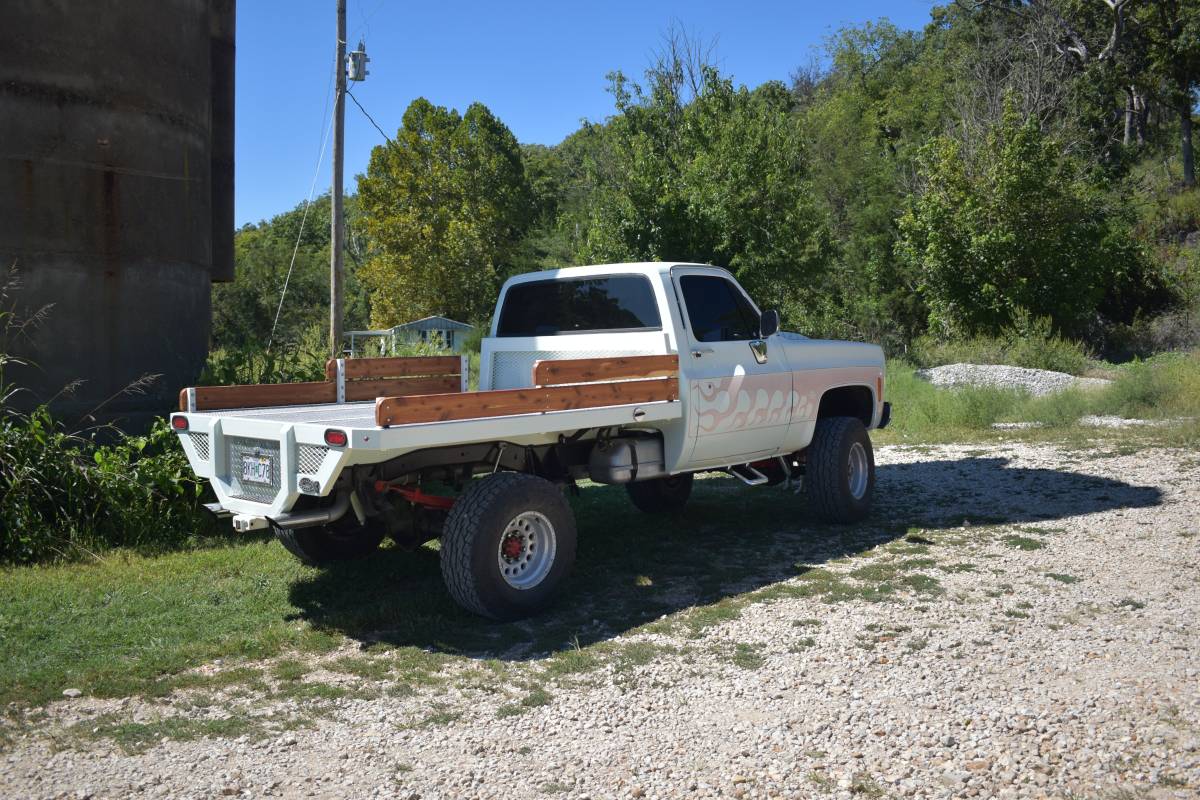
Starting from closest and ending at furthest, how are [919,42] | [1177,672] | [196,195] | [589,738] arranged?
[589,738] → [1177,672] → [196,195] → [919,42]

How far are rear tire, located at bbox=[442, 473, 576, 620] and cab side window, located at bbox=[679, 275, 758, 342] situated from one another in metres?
1.99

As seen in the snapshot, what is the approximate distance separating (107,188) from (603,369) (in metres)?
5.18

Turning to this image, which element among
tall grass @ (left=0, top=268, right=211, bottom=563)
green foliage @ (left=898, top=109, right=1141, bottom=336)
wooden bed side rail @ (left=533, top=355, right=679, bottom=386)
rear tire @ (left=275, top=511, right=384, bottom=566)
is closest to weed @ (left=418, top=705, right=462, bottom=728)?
wooden bed side rail @ (left=533, top=355, right=679, bottom=386)

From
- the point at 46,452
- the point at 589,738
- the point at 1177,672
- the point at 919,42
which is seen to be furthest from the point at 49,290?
Answer: the point at 919,42

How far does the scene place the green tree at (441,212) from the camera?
45250 mm

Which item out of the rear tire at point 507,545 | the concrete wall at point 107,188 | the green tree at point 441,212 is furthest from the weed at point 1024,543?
the green tree at point 441,212

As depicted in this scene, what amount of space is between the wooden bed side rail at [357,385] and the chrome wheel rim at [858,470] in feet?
11.3

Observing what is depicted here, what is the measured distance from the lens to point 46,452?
301 inches

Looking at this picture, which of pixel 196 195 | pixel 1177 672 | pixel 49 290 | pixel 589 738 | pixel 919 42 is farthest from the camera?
pixel 919 42

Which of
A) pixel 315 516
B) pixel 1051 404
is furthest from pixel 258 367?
pixel 1051 404

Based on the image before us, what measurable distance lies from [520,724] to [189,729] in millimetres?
1465

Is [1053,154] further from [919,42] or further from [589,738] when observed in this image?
[919,42]

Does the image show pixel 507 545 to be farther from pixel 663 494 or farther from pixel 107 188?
pixel 107 188

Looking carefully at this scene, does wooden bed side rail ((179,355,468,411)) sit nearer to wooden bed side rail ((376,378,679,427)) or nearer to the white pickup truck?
the white pickup truck
